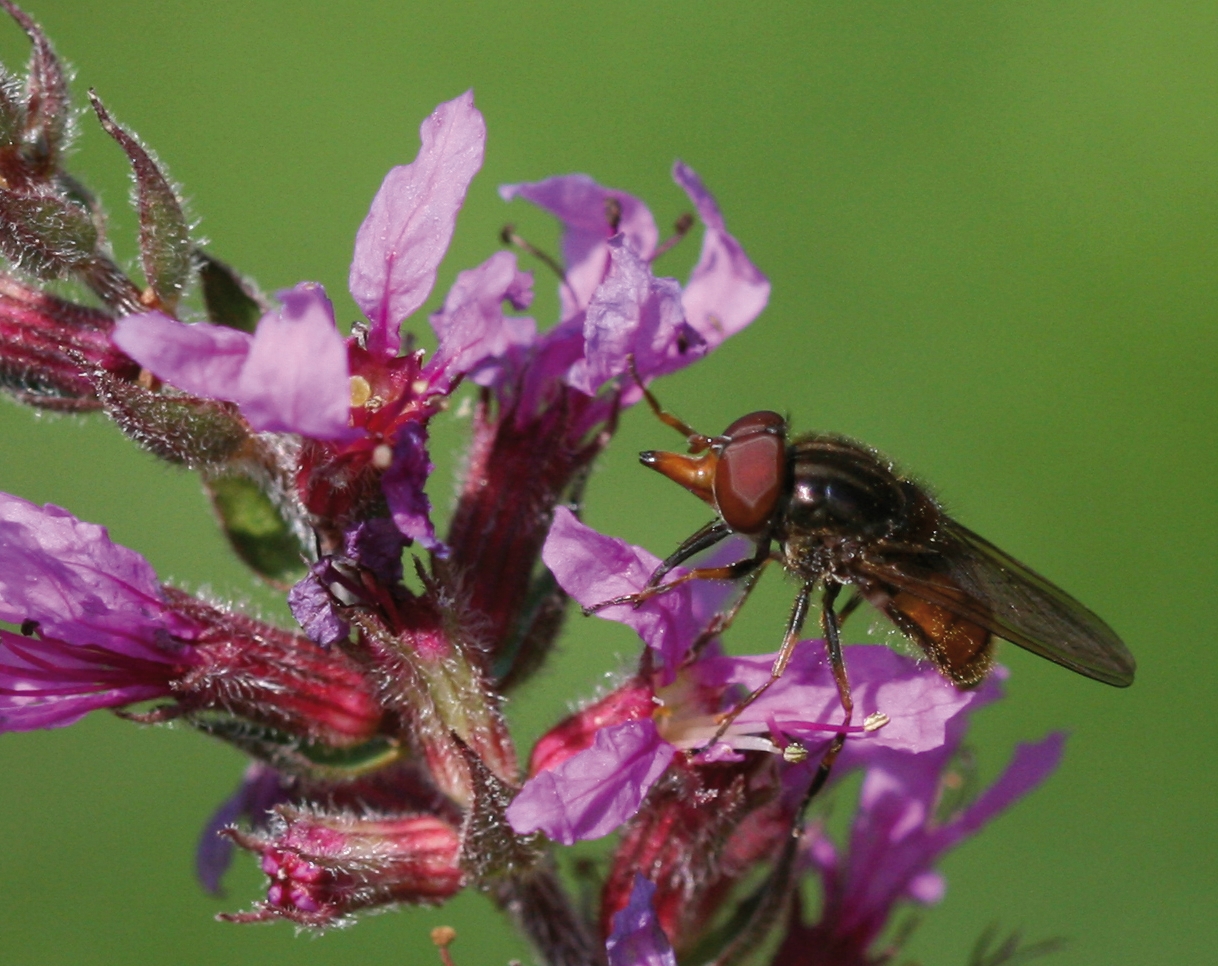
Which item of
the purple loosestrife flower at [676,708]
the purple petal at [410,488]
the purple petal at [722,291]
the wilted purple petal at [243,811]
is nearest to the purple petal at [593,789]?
the purple loosestrife flower at [676,708]

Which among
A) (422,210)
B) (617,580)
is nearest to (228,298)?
(422,210)

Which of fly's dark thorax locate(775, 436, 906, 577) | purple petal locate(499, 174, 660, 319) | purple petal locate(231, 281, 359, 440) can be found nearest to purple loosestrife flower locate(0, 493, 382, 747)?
purple petal locate(231, 281, 359, 440)

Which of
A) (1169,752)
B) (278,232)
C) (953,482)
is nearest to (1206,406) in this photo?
(953,482)

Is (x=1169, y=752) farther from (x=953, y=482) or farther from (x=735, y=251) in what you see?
(x=735, y=251)

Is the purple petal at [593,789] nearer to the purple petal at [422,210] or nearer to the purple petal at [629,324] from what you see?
the purple petal at [629,324]

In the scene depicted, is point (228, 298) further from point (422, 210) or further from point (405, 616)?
point (405, 616)

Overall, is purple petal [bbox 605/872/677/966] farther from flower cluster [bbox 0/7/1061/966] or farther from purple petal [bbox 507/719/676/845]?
purple petal [bbox 507/719/676/845]

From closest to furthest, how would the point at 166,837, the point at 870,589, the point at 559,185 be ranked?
1. the point at 870,589
2. the point at 559,185
3. the point at 166,837
